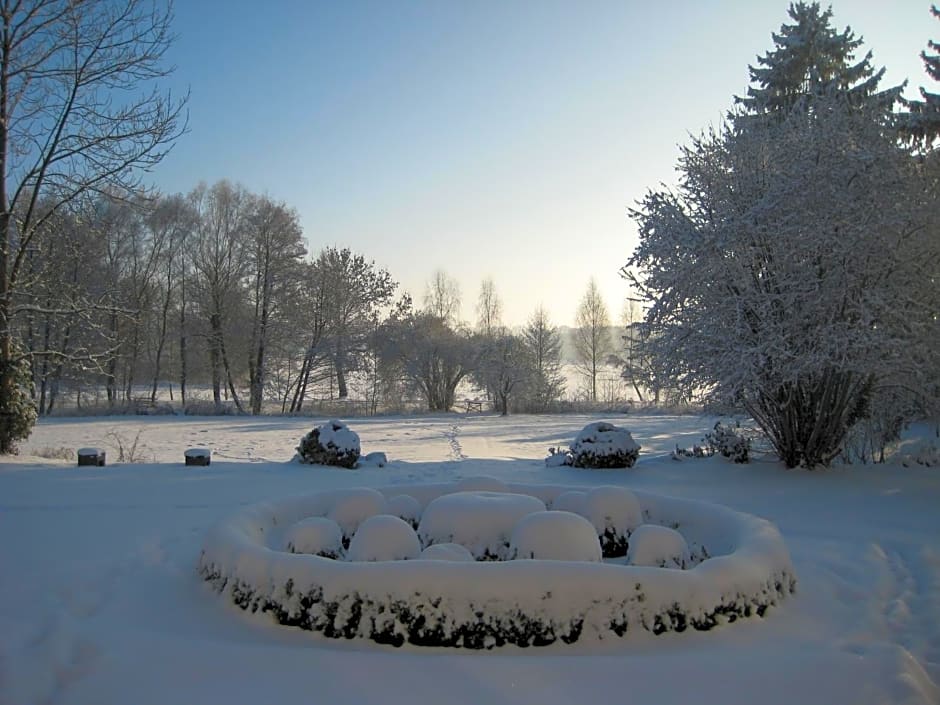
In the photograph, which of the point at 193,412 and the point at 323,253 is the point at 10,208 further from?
the point at 323,253

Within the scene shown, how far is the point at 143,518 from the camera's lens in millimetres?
6582

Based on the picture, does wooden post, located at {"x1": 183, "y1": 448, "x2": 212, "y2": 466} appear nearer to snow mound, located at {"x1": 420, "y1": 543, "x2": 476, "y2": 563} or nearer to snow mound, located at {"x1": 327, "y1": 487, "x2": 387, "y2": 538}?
snow mound, located at {"x1": 327, "y1": 487, "x2": 387, "y2": 538}

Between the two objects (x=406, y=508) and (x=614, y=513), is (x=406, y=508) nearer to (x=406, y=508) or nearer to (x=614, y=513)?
(x=406, y=508)

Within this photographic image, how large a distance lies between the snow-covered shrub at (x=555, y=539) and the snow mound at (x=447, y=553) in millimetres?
319

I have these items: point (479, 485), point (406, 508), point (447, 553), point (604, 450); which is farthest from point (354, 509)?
point (604, 450)

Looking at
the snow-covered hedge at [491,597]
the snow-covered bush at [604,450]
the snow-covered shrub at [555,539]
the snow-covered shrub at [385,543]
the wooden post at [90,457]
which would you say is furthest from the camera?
the snow-covered bush at [604,450]

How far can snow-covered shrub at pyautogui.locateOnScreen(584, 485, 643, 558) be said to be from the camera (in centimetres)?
533

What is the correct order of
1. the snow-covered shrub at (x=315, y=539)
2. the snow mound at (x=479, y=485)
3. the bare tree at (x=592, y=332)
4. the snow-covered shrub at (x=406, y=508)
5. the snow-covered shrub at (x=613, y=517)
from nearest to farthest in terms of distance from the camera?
1. the snow-covered shrub at (x=315, y=539)
2. the snow-covered shrub at (x=613, y=517)
3. the snow-covered shrub at (x=406, y=508)
4. the snow mound at (x=479, y=485)
5. the bare tree at (x=592, y=332)

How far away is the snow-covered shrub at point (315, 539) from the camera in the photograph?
14.9 ft

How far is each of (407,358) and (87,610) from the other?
2618cm

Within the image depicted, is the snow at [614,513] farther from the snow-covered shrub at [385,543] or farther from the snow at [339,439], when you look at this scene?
the snow at [339,439]

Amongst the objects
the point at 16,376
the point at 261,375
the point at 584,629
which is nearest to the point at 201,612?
the point at 584,629

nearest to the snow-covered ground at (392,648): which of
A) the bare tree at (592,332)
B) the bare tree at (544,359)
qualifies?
the bare tree at (544,359)

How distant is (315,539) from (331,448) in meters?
5.73
